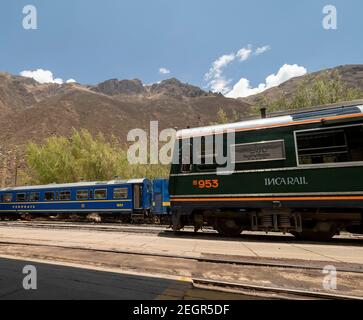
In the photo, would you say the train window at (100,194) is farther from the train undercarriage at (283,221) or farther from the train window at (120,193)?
the train undercarriage at (283,221)

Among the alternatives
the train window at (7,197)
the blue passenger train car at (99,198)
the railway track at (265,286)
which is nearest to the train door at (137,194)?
the blue passenger train car at (99,198)

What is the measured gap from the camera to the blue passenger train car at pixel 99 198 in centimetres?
2241

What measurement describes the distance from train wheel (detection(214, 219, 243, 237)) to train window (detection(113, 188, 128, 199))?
38.1 ft

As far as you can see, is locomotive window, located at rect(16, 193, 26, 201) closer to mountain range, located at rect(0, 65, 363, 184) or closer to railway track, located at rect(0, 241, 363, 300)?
railway track, located at rect(0, 241, 363, 300)

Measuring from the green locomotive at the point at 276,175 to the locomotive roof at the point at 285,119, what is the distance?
3 centimetres

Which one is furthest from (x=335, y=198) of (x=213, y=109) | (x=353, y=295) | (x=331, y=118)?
(x=213, y=109)

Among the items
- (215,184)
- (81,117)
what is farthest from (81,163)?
(81,117)

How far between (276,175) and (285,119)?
2.14 metres

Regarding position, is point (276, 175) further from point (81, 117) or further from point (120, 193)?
point (81, 117)

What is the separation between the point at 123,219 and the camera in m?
23.9

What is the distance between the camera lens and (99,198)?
2388 cm

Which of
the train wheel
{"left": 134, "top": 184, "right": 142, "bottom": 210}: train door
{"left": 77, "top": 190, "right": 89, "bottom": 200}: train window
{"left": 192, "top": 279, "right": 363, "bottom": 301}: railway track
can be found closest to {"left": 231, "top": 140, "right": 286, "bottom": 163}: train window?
the train wheel

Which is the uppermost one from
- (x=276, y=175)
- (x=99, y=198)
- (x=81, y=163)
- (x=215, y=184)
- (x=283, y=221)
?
(x=81, y=163)
